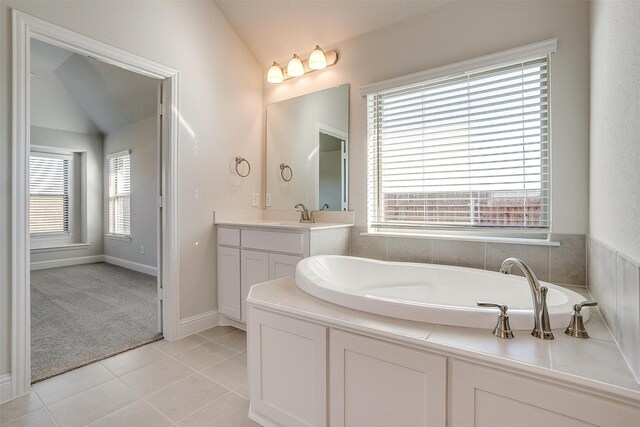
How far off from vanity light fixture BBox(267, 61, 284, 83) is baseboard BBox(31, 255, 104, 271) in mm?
4912

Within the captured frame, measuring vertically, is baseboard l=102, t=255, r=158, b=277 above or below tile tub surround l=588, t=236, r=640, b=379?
below

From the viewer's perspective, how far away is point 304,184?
301cm

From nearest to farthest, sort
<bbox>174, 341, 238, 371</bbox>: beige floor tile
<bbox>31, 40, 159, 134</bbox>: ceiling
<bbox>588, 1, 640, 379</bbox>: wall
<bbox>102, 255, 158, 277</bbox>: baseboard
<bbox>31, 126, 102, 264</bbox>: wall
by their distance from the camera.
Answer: <bbox>588, 1, 640, 379</bbox>: wall → <bbox>174, 341, 238, 371</bbox>: beige floor tile → <bbox>31, 40, 159, 134</bbox>: ceiling → <bbox>102, 255, 158, 277</bbox>: baseboard → <bbox>31, 126, 102, 264</bbox>: wall

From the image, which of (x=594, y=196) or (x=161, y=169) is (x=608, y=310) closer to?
(x=594, y=196)

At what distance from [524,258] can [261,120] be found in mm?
2619

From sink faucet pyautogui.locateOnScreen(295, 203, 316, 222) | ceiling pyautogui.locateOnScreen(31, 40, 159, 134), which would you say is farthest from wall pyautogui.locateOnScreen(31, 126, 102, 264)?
sink faucet pyautogui.locateOnScreen(295, 203, 316, 222)

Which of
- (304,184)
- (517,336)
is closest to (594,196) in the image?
(517,336)

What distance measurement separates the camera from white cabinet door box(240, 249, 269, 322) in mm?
2498

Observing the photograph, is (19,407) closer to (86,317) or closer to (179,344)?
(179,344)

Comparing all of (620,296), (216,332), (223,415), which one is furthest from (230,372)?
(620,296)

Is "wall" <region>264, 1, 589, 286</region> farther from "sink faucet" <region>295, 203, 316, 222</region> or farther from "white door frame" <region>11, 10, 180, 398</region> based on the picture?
"white door frame" <region>11, 10, 180, 398</region>

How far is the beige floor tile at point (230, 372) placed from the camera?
6.24 ft

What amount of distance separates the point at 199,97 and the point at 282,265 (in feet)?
5.25

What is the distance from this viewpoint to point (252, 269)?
257cm
